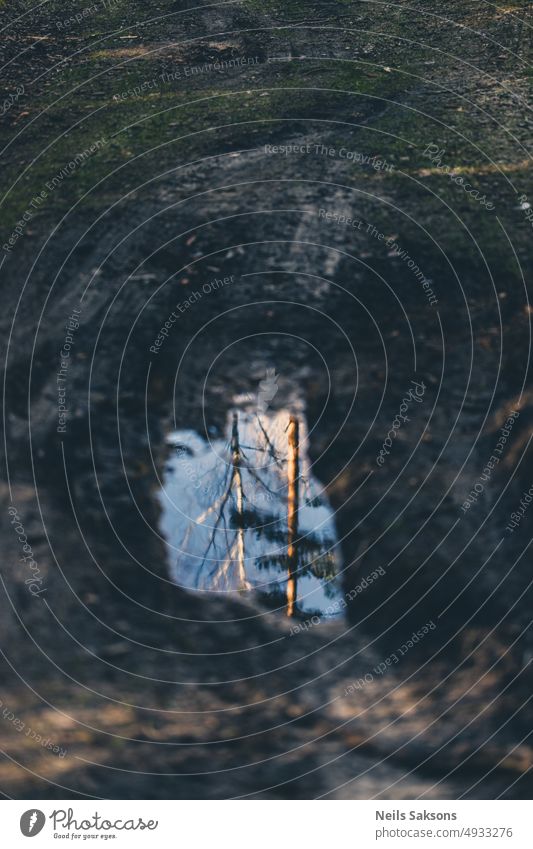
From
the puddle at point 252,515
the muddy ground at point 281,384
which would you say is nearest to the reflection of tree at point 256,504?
the puddle at point 252,515

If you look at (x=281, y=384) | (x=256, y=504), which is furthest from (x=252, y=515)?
(x=281, y=384)

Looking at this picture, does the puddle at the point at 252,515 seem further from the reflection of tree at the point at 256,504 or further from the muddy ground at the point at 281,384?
the muddy ground at the point at 281,384

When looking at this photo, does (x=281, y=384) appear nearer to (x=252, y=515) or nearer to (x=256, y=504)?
(x=256, y=504)

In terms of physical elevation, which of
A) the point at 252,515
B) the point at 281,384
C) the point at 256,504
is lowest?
the point at 252,515

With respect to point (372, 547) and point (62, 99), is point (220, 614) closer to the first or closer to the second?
point (372, 547)

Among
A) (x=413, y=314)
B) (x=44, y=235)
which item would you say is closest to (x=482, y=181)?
(x=413, y=314)

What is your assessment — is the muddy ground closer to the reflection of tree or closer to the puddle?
the puddle
